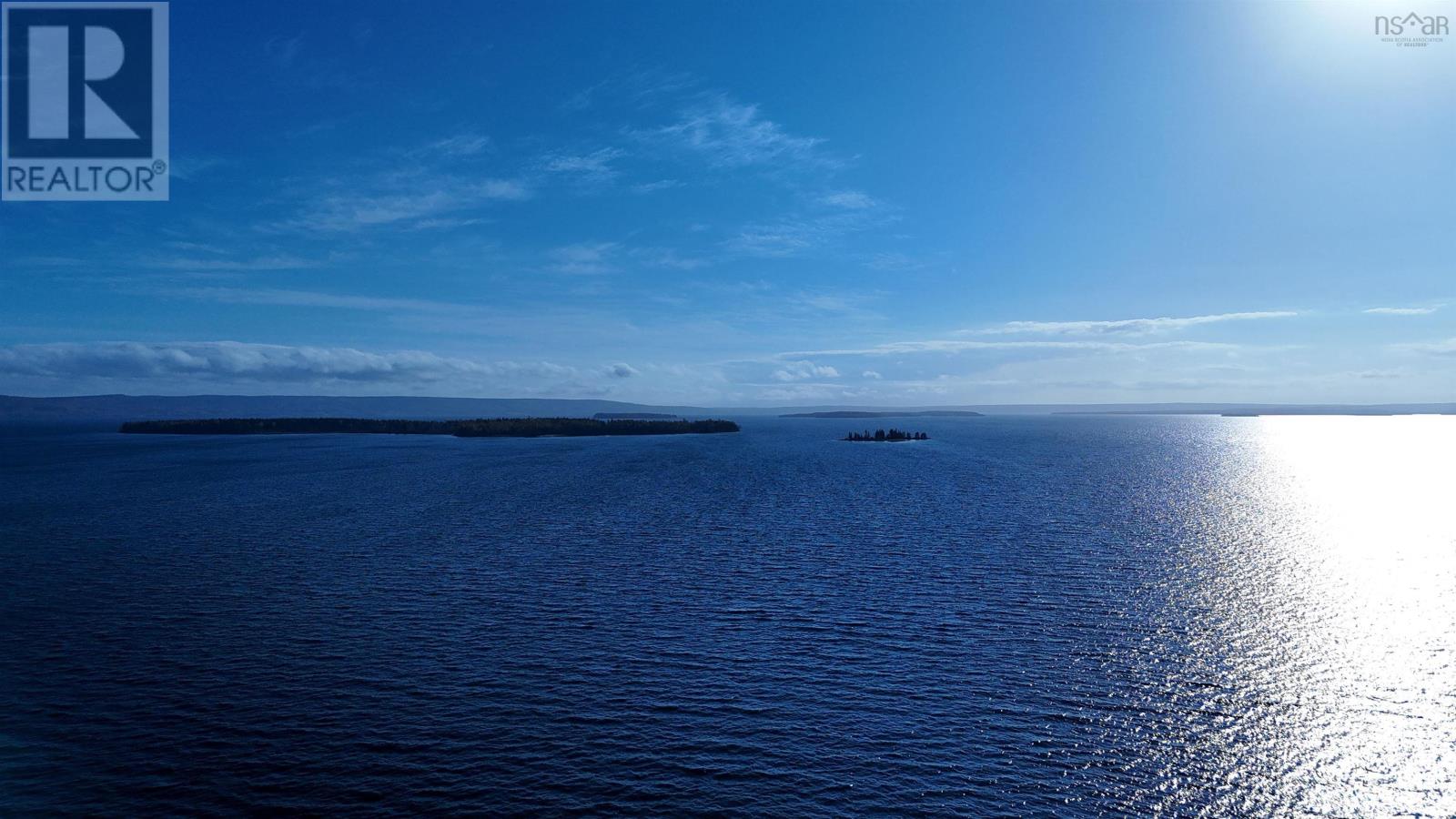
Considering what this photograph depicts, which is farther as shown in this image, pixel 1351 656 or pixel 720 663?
pixel 1351 656

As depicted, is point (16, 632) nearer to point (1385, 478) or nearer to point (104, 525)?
point (104, 525)

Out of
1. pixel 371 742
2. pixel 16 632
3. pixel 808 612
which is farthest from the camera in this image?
pixel 808 612

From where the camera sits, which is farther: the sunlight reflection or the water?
the sunlight reflection

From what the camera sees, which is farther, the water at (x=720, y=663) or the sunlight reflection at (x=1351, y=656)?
the sunlight reflection at (x=1351, y=656)

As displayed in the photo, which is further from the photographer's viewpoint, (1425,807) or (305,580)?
(305,580)

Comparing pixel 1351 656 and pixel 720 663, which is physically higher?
pixel 720 663

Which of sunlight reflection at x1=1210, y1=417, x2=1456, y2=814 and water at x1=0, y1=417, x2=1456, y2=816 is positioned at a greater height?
water at x1=0, y1=417, x2=1456, y2=816

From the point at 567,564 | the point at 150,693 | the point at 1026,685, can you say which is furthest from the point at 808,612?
the point at 150,693

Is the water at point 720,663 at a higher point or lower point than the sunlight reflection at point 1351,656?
higher
